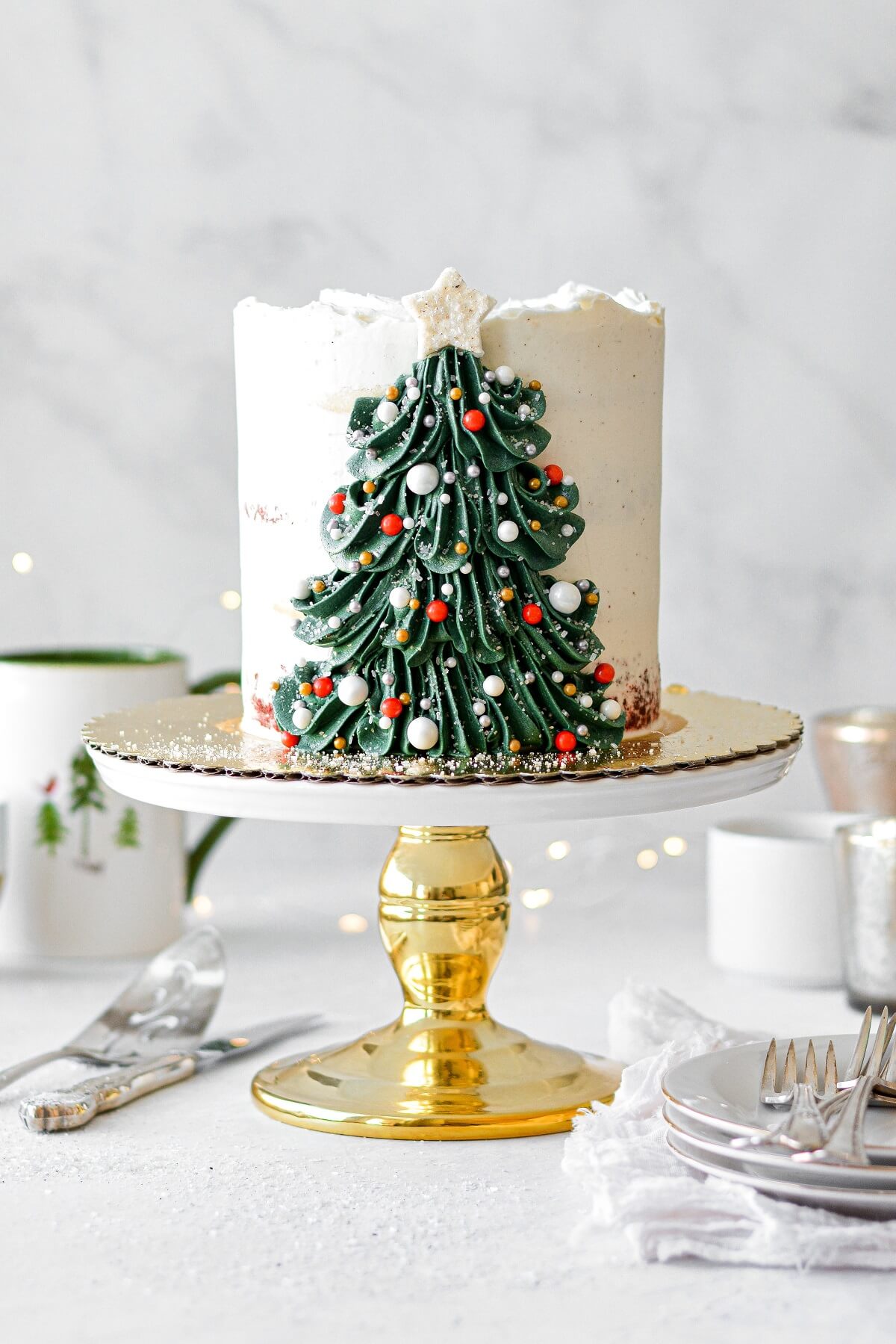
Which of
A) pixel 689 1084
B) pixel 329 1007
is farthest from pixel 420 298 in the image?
pixel 329 1007

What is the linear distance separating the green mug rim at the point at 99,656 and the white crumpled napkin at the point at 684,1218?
2.05 ft

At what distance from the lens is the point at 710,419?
5.46ft

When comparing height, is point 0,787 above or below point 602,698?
below

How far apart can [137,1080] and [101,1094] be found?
0.12ft

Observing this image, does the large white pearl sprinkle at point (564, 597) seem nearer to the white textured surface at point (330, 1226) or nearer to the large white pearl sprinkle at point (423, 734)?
the large white pearl sprinkle at point (423, 734)

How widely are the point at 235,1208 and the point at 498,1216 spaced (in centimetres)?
13

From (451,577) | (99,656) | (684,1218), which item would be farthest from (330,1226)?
(99,656)

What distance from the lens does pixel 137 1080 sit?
100 centimetres

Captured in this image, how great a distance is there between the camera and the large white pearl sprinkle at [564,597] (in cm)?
89

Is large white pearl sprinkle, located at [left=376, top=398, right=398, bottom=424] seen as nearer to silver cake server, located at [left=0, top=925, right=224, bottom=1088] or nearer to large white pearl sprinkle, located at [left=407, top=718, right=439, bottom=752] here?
large white pearl sprinkle, located at [left=407, top=718, right=439, bottom=752]

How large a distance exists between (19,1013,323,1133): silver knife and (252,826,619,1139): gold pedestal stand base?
0.17 ft

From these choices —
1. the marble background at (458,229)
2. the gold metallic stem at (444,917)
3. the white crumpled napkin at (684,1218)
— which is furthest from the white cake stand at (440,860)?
the marble background at (458,229)

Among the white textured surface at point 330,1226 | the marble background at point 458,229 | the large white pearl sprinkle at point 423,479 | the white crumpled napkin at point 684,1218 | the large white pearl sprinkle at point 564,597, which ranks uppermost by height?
the marble background at point 458,229

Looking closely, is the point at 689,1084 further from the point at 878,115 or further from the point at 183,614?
the point at 878,115
